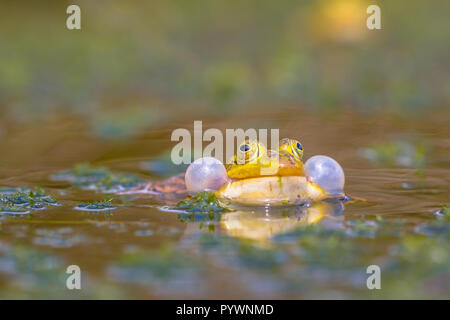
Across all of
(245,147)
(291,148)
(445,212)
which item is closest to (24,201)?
(245,147)

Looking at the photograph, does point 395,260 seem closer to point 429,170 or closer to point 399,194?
point 399,194

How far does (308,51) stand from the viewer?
457 inches

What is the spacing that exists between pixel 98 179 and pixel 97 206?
1259 mm

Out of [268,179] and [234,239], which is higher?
[268,179]

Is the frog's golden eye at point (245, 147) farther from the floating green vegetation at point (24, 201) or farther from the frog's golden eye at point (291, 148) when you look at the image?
the floating green vegetation at point (24, 201)

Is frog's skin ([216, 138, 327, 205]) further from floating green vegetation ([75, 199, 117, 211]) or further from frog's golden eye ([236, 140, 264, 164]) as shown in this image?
floating green vegetation ([75, 199, 117, 211])

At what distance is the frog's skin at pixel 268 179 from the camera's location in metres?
4.46

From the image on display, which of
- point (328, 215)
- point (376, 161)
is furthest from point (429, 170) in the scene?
point (328, 215)

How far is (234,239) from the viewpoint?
3.84 m

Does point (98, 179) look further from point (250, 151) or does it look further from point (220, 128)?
point (220, 128)

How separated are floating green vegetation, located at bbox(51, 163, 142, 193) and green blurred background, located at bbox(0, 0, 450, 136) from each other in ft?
9.24

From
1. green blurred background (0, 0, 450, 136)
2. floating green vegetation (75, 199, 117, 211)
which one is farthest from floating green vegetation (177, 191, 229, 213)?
green blurred background (0, 0, 450, 136)
